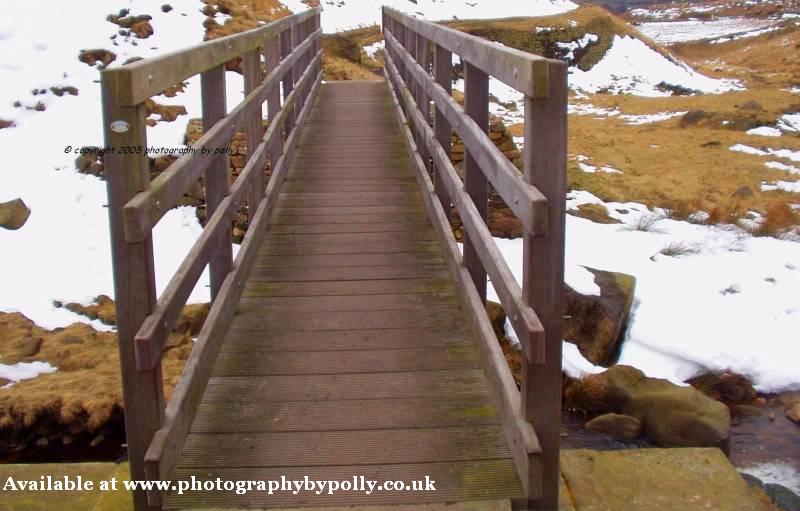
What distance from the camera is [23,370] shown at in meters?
6.23

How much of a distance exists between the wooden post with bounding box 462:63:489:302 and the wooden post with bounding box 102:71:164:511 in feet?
5.15

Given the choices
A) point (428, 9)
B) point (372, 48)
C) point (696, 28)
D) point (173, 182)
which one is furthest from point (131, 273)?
point (696, 28)

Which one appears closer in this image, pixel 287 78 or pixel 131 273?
pixel 131 273

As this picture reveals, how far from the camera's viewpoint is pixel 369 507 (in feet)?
9.36

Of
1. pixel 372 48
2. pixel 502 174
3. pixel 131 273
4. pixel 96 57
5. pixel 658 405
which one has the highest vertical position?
pixel 372 48

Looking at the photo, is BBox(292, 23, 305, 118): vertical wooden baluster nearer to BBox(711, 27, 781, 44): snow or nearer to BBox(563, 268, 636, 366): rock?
BBox(563, 268, 636, 366): rock

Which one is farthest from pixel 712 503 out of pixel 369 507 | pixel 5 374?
pixel 5 374

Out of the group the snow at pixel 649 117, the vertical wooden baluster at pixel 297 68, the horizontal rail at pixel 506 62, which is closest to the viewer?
the horizontal rail at pixel 506 62

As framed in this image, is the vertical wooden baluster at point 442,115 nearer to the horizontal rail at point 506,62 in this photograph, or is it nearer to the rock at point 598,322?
the horizontal rail at point 506,62

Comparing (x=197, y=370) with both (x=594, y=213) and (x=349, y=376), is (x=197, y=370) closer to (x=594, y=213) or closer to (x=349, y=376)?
(x=349, y=376)

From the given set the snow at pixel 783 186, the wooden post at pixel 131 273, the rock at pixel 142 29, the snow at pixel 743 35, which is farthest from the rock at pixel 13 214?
the snow at pixel 743 35

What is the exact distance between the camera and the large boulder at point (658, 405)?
554 cm

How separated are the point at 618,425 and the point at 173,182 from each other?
12.7ft

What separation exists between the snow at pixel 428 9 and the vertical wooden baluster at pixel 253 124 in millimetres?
12303
